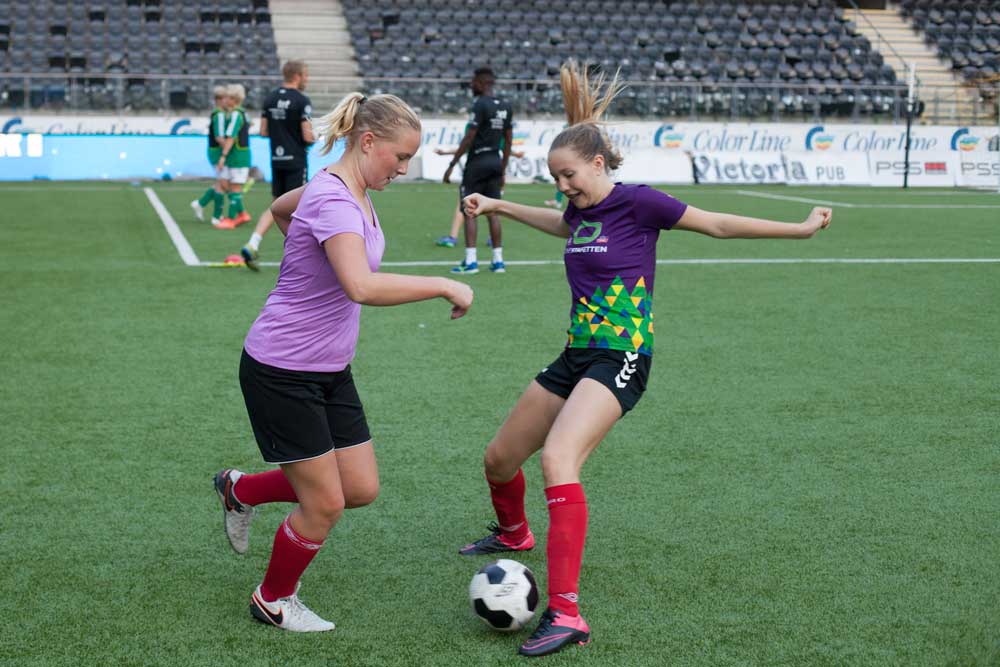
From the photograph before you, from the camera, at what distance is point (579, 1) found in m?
36.8

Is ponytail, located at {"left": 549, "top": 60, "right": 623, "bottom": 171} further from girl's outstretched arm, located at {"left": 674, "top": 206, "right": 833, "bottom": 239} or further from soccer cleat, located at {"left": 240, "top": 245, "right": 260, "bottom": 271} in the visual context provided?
soccer cleat, located at {"left": 240, "top": 245, "right": 260, "bottom": 271}

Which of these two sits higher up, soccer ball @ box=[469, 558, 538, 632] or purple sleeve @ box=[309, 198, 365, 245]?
purple sleeve @ box=[309, 198, 365, 245]

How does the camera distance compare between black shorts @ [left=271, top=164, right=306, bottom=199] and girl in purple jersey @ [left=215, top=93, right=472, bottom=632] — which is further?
Answer: black shorts @ [left=271, top=164, right=306, bottom=199]

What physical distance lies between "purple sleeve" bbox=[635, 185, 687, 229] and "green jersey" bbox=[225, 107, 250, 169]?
12.4 metres

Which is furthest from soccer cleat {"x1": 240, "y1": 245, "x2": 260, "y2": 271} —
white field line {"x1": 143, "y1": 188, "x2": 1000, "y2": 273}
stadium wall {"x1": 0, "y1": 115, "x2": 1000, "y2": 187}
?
stadium wall {"x1": 0, "y1": 115, "x2": 1000, "y2": 187}

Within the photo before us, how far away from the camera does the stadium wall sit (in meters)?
24.7

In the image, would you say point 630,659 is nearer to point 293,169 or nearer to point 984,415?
point 984,415

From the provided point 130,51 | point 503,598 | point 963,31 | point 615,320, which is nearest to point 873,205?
point 615,320

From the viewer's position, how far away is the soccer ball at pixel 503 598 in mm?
3693

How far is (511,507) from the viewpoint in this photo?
4.40 metres

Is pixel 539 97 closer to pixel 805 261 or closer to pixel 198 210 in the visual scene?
pixel 198 210

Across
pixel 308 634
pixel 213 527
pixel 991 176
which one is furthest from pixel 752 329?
pixel 991 176

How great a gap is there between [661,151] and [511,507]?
23095mm

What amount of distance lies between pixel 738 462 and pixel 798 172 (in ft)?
75.1
